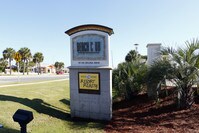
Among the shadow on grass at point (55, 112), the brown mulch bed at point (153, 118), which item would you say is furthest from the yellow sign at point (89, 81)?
the brown mulch bed at point (153, 118)

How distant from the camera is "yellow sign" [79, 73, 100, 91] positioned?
9.46 meters

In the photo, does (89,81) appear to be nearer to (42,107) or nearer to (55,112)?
(55,112)

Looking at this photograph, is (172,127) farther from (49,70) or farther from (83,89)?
(49,70)

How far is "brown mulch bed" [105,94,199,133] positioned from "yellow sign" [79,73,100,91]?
1.56 meters

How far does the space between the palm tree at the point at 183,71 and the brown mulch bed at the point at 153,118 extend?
22.0 inches

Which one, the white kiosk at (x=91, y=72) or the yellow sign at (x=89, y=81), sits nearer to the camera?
the white kiosk at (x=91, y=72)

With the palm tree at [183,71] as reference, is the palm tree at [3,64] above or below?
above

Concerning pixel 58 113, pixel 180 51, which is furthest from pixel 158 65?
pixel 58 113

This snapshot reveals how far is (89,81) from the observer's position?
9617 mm

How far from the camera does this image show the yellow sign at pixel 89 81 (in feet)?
31.0

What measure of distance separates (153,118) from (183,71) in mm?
2200

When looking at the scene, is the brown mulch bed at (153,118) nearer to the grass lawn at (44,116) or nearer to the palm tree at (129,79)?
the palm tree at (129,79)

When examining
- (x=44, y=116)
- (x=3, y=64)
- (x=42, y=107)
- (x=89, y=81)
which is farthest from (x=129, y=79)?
(x=3, y=64)

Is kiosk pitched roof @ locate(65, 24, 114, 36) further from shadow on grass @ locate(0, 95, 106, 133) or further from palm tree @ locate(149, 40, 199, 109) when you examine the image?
shadow on grass @ locate(0, 95, 106, 133)
